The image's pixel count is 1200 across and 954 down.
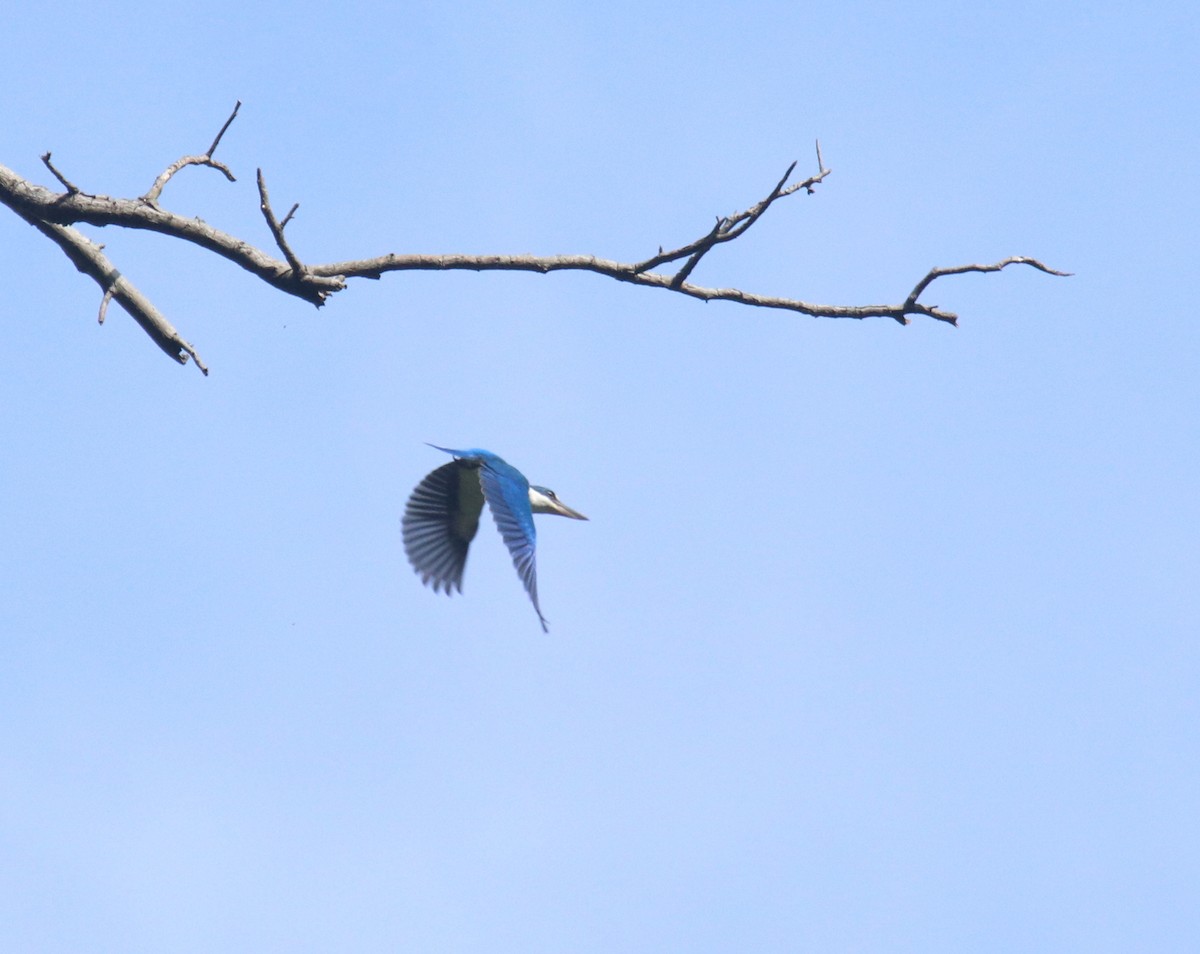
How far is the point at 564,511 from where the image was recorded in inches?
336

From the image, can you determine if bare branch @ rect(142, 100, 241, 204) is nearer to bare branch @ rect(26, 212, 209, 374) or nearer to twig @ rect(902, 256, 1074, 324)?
bare branch @ rect(26, 212, 209, 374)

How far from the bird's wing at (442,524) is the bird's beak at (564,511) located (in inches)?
22.1

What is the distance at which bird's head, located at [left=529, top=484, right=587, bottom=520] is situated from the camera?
26.8ft

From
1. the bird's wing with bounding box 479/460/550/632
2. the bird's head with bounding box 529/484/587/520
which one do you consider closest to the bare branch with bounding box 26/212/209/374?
the bird's wing with bounding box 479/460/550/632

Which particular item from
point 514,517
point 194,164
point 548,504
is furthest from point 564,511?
point 194,164

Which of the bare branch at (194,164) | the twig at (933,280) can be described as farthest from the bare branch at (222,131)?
the twig at (933,280)

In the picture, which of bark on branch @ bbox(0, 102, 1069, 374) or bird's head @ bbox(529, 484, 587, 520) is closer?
bark on branch @ bbox(0, 102, 1069, 374)

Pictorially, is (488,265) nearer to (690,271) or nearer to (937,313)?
(690,271)

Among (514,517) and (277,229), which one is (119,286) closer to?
(277,229)

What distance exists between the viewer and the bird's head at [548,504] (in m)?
8.16

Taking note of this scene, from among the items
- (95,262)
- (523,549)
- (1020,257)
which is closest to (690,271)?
(1020,257)

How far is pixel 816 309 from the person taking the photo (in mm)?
5074

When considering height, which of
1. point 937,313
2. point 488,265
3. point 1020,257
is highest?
point 1020,257

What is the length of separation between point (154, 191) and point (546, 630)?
240 centimetres
